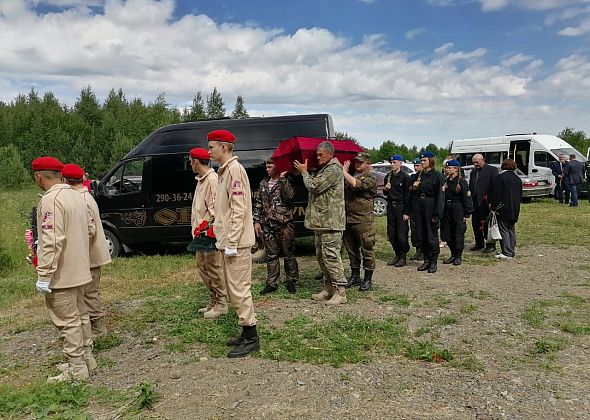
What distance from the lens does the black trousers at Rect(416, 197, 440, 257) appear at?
7.66 metres

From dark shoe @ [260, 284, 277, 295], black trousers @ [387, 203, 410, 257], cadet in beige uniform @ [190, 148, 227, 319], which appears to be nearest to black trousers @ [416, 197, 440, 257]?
black trousers @ [387, 203, 410, 257]

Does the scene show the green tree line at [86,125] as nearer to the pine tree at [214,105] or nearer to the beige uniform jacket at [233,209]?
the pine tree at [214,105]

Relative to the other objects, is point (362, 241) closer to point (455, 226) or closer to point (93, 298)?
point (455, 226)

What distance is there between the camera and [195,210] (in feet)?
17.8

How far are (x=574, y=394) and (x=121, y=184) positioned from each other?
7987 millimetres

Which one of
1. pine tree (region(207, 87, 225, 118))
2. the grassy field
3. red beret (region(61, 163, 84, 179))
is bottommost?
the grassy field

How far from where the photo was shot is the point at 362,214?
650 cm

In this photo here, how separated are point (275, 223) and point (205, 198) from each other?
1.43m

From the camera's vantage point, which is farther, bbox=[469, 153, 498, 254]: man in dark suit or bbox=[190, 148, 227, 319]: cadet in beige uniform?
bbox=[469, 153, 498, 254]: man in dark suit

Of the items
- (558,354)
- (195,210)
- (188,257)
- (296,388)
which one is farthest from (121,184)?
(558,354)

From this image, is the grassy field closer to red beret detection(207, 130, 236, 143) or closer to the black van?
the black van

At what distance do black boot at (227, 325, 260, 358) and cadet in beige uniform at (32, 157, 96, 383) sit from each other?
1.31 m

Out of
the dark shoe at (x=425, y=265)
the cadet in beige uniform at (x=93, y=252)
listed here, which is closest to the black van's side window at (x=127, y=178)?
the cadet in beige uniform at (x=93, y=252)

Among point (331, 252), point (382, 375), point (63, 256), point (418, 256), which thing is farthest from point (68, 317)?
point (418, 256)
